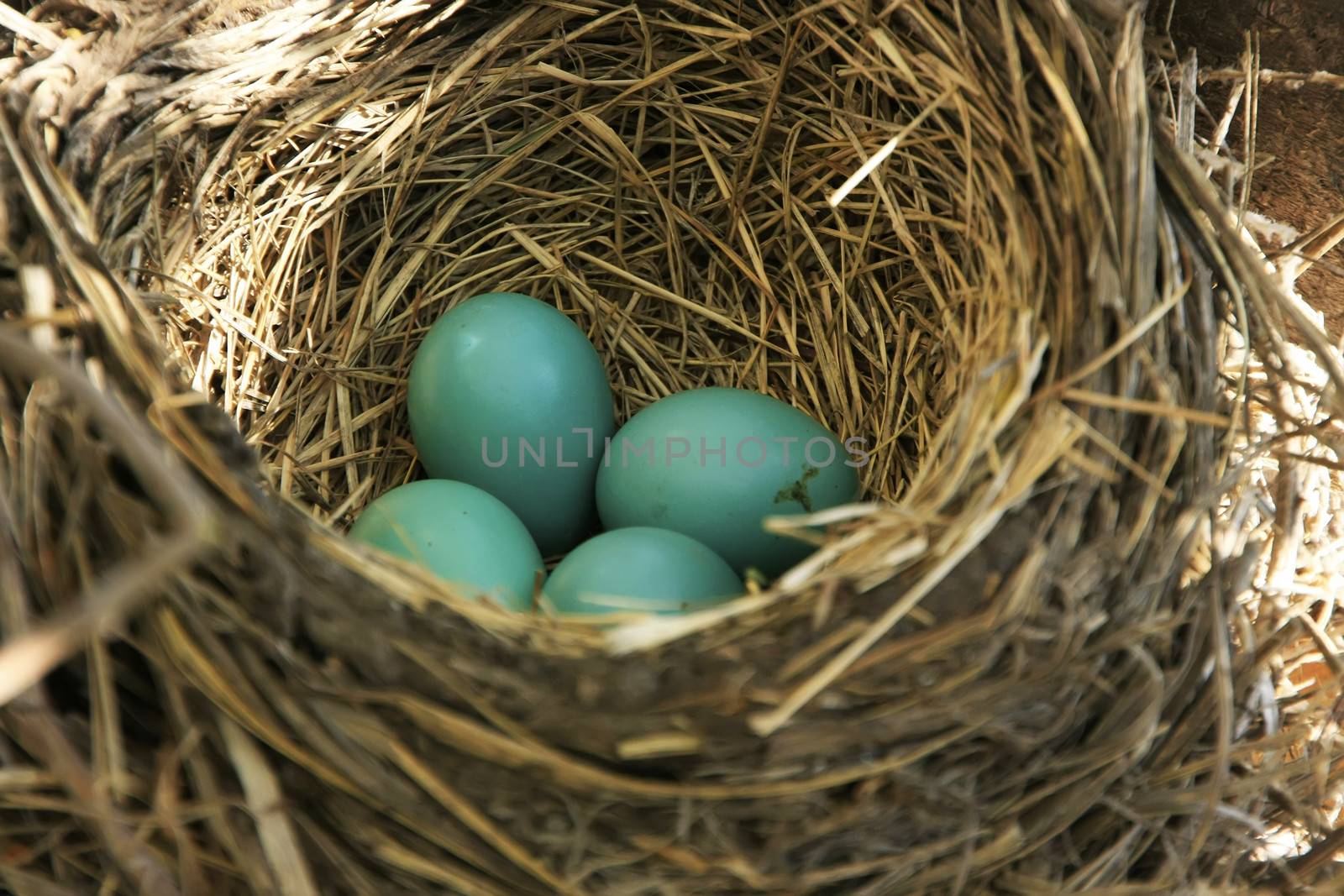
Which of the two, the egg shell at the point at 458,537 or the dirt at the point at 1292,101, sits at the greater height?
the dirt at the point at 1292,101

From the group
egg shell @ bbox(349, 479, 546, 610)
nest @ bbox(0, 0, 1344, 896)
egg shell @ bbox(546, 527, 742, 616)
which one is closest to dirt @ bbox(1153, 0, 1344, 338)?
nest @ bbox(0, 0, 1344, 896)

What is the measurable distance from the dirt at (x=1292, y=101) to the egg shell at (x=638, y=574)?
64 centimetres

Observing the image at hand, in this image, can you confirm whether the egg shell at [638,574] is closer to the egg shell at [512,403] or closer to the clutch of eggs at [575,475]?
the clutch of eggs at [575,475]

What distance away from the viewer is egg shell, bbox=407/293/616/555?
1014 millimetres

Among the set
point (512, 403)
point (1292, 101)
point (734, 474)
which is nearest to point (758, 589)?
point (734, 474)

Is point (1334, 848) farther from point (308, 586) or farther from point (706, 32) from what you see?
point (706, 32)

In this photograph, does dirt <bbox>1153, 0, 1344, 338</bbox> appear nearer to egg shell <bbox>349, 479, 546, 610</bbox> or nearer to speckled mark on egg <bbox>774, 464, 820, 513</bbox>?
speckled mark on egg <bbox>774, 464, 820, 513</bbox>

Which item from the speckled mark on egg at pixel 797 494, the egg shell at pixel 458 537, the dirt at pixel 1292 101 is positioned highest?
the dirt at pixel 1292 101

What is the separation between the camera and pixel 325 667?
0.62 metres

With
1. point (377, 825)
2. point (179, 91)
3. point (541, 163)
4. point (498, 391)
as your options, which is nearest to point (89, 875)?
point (377, 825)

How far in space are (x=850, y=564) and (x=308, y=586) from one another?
0.33 meters

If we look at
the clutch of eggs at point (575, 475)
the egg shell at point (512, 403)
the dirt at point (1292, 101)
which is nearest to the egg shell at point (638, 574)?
the clutch of eggs at point (575, 475)

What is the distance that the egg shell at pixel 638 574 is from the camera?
83 cm

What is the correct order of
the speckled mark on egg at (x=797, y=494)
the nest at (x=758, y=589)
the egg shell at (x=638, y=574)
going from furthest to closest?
1. the speckled mark on egg at (x=797, y=494)
2. the egg shell at (x=638, y=574)
3. the nest at (x=758, y=589)
